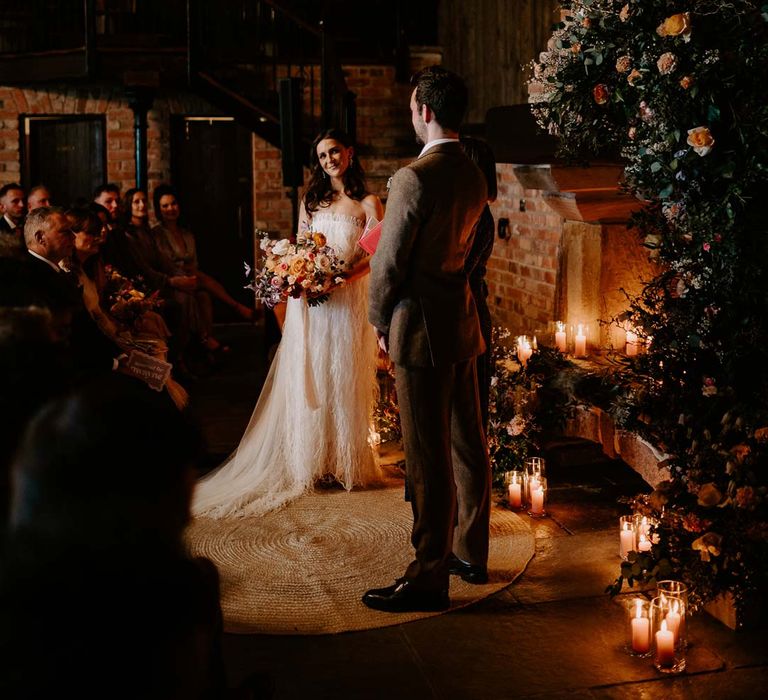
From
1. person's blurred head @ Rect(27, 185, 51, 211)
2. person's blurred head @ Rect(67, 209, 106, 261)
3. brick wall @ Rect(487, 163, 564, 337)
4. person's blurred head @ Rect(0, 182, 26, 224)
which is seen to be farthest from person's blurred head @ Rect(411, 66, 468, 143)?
person's blurred head @ Rect(0, 182, 26, 224)

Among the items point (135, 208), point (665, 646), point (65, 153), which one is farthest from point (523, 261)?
point (65, 153)

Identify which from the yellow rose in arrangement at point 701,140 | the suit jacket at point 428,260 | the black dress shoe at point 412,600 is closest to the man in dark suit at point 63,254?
the suit jacket at point 428,260

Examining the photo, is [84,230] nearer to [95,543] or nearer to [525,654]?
[525,654]

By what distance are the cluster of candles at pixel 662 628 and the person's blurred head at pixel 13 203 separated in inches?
225

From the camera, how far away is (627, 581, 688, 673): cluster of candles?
3570mm

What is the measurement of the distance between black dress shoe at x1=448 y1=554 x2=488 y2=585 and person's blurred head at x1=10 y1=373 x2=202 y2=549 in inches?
116

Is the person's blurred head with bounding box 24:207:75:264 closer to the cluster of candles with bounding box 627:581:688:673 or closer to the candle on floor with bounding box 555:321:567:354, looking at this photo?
the candle on floor with bounding box 555:321:567:354

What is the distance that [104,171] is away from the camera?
11.9 m

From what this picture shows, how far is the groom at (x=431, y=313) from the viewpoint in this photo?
3834mm

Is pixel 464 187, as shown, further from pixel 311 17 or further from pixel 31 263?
pixel 311 17

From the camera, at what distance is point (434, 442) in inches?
157

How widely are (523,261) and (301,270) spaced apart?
9.33 ft

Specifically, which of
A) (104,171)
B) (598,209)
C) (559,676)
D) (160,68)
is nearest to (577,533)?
(559,676)

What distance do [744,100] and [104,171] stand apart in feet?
30.8
